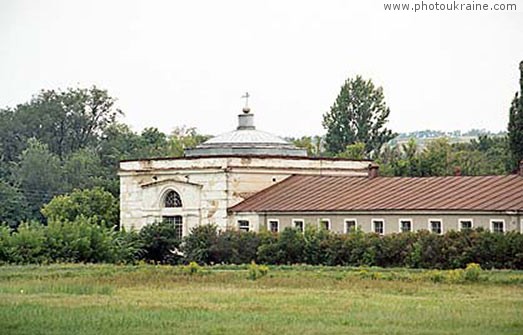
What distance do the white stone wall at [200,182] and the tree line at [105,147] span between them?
261 inches

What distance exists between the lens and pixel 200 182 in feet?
227

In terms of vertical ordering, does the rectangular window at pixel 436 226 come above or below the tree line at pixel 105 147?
below

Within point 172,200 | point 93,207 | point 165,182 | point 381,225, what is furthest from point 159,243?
point 93,207

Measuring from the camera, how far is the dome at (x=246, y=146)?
241 feet

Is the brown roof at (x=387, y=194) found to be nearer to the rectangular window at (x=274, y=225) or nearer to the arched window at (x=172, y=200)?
the rectangular window at (x=274, y=225)

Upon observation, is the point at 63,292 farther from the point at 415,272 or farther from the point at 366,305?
the point at 415,272

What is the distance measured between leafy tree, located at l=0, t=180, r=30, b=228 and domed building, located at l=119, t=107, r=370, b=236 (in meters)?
30.1

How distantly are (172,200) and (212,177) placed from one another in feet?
10.0

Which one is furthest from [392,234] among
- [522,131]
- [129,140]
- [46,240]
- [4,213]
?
[129,140]

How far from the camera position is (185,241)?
63.4 m

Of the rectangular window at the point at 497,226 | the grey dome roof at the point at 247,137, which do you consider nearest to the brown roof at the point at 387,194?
the rectangular window at the point at 497,226

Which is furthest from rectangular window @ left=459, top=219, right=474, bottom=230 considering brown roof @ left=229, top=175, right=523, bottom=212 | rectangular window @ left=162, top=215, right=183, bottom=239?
rectangular window @ left=162, top=215, right=183, bottom=239

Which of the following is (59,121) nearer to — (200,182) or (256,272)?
(200,182)

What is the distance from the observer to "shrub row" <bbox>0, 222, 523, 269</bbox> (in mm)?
51938
